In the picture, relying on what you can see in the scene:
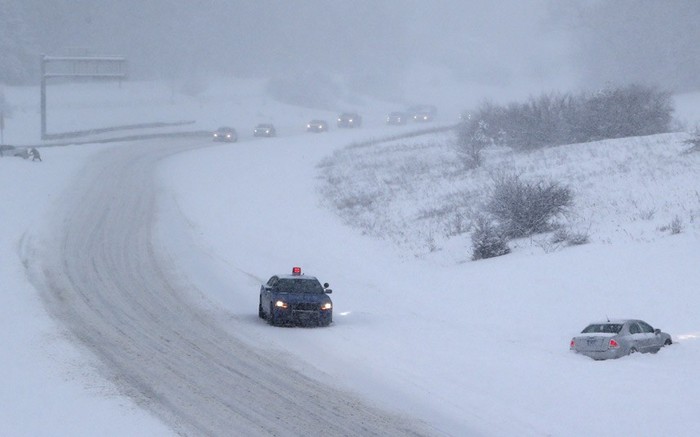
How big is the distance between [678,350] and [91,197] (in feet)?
103

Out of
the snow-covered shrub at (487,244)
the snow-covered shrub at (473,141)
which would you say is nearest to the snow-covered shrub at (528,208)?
the snow-covered shrub at (487,244)

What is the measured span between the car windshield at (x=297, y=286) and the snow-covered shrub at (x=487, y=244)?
7.75 meters

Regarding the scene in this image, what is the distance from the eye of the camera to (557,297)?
24.1m

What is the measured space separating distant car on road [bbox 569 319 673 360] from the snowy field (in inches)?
10.9

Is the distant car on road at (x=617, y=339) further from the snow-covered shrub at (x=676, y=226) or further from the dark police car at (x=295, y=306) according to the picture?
the snow-covered shrub at (x=676, y=226)

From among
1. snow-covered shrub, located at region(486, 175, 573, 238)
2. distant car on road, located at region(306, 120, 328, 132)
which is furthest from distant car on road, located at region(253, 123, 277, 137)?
snow-covered shrub, located at region(486, 175, 573, 238)

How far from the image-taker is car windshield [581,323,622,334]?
19.0 metres

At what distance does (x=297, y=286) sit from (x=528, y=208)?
1111 cm

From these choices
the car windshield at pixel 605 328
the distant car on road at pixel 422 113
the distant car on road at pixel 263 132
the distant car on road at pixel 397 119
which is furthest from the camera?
the distant car on road at pixel 422 113

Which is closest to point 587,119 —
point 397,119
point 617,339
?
point 617,339

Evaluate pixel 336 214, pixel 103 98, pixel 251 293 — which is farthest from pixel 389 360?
pixel 103 98

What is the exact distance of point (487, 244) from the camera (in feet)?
98.0

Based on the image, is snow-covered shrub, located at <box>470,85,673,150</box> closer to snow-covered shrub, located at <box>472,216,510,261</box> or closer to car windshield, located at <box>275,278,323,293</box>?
snow-covered shrub, located at <box>472,216,510,261</box>

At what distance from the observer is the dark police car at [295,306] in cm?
2225
